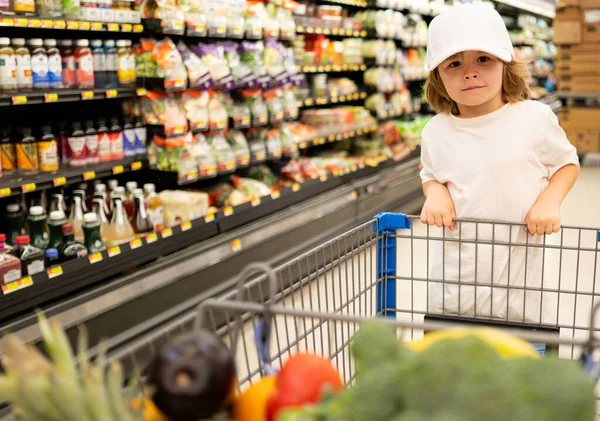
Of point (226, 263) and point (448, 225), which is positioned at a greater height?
point (448, 225)

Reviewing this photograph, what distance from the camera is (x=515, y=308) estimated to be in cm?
173

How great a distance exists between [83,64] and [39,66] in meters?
0.28

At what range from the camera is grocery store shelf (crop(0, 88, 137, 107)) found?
9.71 ft

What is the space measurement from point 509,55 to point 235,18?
2.76 metres

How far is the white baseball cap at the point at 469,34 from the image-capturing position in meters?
1.68

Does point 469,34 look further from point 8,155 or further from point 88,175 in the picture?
point 8,155

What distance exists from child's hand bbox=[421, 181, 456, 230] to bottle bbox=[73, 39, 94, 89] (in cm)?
226

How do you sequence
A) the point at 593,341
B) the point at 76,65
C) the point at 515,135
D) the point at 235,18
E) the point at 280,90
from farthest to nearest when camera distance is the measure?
the point at 280,90, the point at 235,18, the point at 76,65, the point at 515,135, the point at 593,341

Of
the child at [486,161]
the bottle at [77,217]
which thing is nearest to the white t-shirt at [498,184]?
the child at [486,161]

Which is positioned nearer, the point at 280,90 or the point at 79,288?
the point at 79,288

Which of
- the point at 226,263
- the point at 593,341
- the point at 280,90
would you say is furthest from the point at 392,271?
the point at 280,90

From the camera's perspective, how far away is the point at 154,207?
3.71 meters

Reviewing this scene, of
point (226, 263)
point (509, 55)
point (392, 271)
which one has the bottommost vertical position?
point (226, 263)

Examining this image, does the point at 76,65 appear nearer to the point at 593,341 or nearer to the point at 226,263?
the point at 226,263
